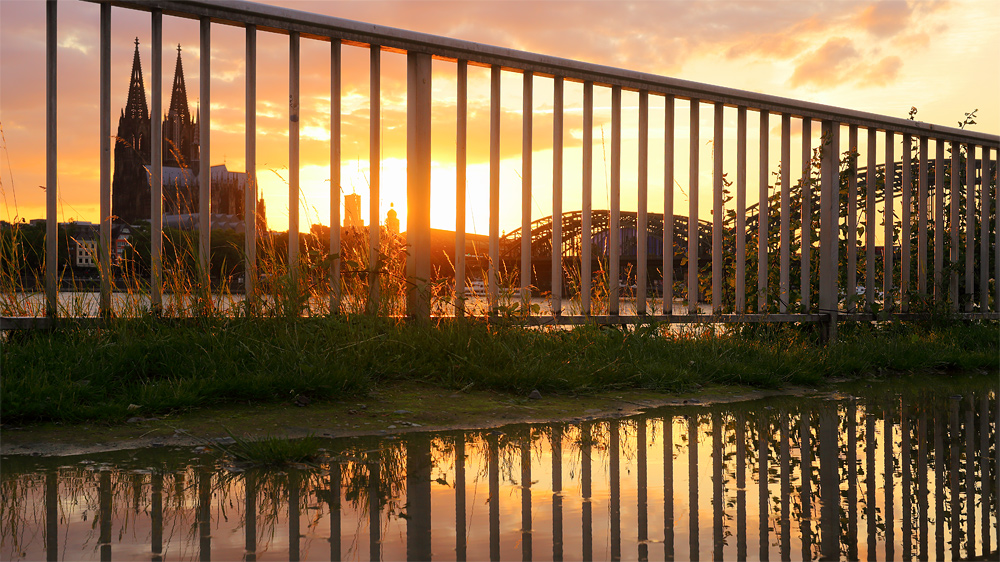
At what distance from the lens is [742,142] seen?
600 centimetres

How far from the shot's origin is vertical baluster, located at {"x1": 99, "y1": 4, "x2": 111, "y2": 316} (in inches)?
151

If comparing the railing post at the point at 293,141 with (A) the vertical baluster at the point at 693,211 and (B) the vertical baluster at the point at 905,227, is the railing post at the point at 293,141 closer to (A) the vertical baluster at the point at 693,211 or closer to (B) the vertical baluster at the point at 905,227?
(A) the vertical baluster at the point at 693,211

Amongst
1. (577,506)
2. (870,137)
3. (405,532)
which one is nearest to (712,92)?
(870,137)

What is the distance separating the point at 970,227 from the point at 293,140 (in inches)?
278

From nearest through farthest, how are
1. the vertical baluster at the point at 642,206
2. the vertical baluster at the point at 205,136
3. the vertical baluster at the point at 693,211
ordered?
the vertical baluster at the point at 205,136 < the vertical baluster at the point at 642,206 < the vertical baluster at the point at 693,211

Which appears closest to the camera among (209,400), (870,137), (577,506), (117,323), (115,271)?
(577,506)

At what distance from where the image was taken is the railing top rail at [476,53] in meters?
4.15

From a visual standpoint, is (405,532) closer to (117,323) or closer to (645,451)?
(645,451)

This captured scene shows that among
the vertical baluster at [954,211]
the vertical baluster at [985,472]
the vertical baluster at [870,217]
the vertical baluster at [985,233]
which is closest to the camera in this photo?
the vertical baluster at [985,472]

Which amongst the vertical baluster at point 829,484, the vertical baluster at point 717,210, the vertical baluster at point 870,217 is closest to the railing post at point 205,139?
the vertical baluster at point 829,484

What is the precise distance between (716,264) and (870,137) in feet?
7.76

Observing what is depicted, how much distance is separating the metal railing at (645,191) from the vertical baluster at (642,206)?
→ 0.02 metres

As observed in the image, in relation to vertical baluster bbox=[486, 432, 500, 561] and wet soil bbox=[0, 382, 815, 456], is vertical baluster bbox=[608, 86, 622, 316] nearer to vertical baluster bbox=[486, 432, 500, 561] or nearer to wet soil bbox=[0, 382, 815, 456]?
wet soil bbox=[0, 382, 815, 456]

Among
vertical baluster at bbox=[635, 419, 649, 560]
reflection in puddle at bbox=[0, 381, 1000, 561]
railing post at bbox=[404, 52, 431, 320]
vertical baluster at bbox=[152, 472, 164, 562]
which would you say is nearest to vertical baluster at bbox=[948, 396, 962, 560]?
reflection in puddle at bbox=[0, 381, 1000, 561]
